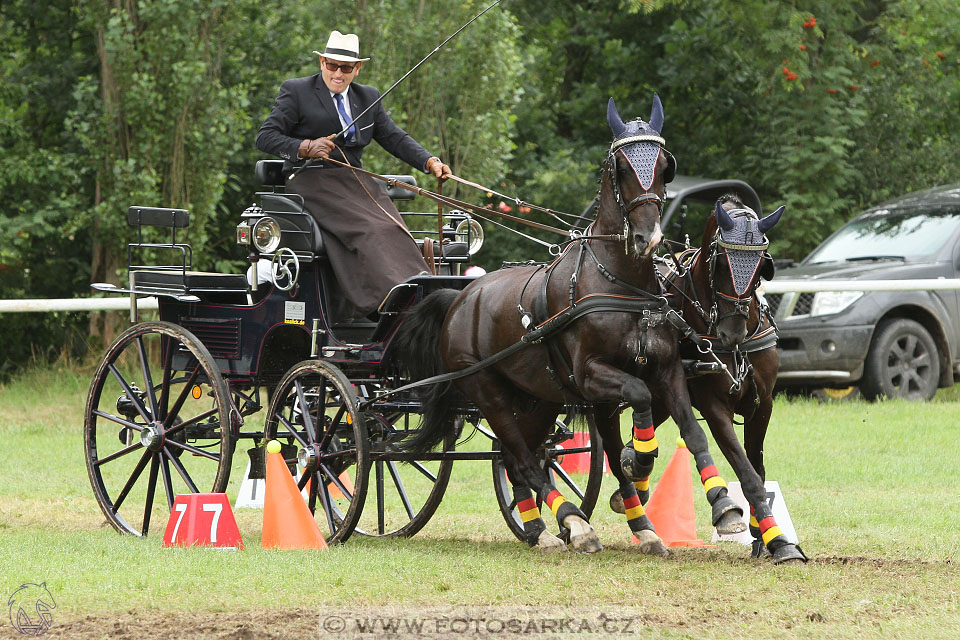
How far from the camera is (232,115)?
15.3 m

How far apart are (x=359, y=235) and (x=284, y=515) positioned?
5.84 ft

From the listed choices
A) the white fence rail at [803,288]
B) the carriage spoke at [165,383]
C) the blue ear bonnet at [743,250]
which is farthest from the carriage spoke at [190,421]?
the white fence rail at [803,288]

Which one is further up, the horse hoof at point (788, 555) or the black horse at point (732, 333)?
the black horse at point (732, 333)

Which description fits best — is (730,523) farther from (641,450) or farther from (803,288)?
(803,288)

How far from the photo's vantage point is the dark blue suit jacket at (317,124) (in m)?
8.30

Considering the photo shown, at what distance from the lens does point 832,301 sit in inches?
520

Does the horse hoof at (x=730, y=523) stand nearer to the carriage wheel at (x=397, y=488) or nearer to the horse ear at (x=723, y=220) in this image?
the horse ear at (x=723, y=220)

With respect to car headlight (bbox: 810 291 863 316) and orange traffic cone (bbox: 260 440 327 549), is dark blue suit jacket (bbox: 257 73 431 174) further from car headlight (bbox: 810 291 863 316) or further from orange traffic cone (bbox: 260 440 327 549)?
car headlight (bbox: 810 291 863 316)

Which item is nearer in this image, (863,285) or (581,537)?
(581,537)

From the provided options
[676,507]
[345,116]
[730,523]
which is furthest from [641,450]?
[345,116]

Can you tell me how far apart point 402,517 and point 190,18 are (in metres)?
7.56

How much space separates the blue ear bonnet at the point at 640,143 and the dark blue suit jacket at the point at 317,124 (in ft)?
7.09

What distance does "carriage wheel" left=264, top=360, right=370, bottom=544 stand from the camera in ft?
24.6

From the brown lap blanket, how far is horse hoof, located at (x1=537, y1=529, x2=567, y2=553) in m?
1.72
